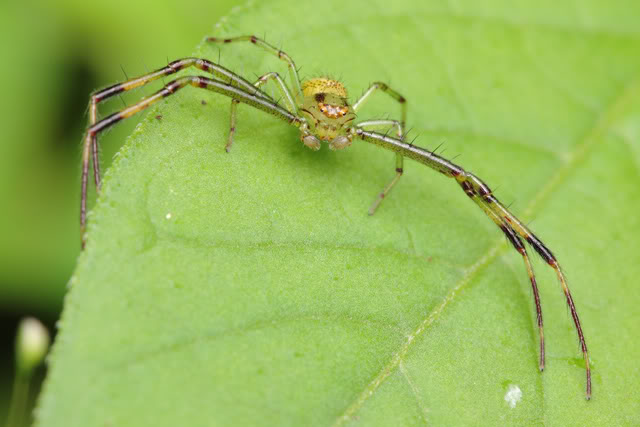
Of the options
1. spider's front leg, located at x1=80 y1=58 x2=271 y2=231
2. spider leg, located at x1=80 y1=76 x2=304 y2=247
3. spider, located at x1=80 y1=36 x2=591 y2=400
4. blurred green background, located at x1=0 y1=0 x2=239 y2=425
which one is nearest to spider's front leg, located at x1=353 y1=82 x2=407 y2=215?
spider, located at x1=80 y1=36 x2=591 y2=400

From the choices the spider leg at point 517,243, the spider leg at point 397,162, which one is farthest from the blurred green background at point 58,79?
the spider leg at point 517,243

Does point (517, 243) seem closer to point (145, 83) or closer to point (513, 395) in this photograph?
point (513, 395)

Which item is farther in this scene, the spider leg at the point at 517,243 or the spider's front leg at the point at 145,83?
the spider leg at the point at 517,243

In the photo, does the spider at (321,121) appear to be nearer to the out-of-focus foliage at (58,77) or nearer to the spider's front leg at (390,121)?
the spider's front leg at (390,121)

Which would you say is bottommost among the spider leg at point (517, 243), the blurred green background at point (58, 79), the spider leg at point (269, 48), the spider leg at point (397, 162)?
the spider leg at point (517, 243)

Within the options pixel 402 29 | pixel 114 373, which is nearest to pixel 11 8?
pixel 402 29

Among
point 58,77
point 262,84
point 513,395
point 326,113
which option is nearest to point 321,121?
point 326,113

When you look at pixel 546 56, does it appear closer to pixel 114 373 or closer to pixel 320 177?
pixel 320 177
